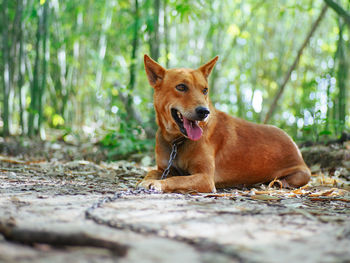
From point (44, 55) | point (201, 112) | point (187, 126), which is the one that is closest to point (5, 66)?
point (44, 55)

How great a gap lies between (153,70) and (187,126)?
0.72 m

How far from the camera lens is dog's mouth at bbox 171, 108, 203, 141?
308cm

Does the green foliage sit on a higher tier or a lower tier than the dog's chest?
higher

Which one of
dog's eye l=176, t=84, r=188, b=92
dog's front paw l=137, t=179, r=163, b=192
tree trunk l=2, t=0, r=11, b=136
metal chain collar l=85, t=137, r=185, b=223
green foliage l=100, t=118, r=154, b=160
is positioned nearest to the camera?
metal chain collar l=85, t=137, r=185, b=223

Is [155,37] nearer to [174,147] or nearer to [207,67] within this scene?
[207,67]

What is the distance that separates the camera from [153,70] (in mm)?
3463

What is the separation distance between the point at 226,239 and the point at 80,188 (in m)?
1.60

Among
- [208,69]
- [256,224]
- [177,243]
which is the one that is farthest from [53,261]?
[208,69]

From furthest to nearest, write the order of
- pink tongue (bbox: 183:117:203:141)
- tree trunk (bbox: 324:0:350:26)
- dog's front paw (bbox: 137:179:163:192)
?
pink tongue (bbox: 183:117:203:141)
tree trunk (bbox: 324:0:350:26)
dog's front paw (bbox: 137:179:163:192)

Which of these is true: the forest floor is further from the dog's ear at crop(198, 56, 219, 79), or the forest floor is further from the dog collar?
the dog's ear at crop(198, 56, 219, 79)

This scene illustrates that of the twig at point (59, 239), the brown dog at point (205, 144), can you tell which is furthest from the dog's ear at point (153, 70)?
the twig at point (59, 239)

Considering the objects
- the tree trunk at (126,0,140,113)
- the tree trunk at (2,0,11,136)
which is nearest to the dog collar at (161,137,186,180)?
the tree trunk at (126,0,140,113)

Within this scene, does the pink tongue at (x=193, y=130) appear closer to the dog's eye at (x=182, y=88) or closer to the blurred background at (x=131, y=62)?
the dog's eye at (x=182, y=88)

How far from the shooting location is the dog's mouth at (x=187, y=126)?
121 inches
